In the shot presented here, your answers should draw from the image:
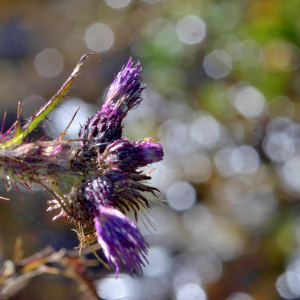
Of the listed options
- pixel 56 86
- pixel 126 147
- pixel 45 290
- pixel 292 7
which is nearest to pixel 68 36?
pixel 56 86

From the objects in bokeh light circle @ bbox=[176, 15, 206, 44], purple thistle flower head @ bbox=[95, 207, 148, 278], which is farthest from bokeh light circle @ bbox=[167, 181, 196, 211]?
purple thistle flower head @ bbox=[95, 207, 148, 278]

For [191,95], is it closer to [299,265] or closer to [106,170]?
[299,265]

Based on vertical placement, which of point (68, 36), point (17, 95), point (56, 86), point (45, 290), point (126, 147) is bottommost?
point (45, 290)

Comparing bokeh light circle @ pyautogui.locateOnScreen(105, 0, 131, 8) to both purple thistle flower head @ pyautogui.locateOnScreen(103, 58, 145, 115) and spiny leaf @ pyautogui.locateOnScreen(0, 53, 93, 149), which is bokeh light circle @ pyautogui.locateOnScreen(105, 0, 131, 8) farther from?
spiny leaf @ pyautogui.locateOnScreen(0, 53, 93, 149)

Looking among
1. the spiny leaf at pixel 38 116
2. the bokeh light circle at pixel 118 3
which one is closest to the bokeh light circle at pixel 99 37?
the bokeh light circle at pixel 118 3

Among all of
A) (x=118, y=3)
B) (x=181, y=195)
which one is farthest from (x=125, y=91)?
(x=118, y=3)

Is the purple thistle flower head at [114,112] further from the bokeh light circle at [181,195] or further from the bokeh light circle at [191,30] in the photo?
the bokeh light circle at [191,30]

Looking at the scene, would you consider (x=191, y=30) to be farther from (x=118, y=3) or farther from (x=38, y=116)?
(x=38, y=116)
